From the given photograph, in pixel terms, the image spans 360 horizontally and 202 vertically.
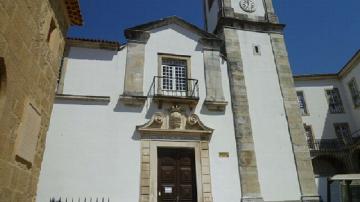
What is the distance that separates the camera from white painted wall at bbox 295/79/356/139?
20297 mm

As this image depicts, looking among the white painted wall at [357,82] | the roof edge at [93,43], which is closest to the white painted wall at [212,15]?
the roof edge at [93,43]

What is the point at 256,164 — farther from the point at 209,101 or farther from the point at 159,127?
the point at 159,127

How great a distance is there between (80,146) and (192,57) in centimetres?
538

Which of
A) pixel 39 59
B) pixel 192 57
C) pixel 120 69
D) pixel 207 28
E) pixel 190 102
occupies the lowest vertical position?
pixel 39 59

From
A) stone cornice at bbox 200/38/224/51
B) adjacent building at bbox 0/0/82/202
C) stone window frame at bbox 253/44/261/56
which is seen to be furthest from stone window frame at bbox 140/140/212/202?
stone window frame at bbox 253/44/261/56

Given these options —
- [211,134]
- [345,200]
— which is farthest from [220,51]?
[345,200]

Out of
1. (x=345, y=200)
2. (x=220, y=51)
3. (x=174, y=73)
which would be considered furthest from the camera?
(x=220, y=51)

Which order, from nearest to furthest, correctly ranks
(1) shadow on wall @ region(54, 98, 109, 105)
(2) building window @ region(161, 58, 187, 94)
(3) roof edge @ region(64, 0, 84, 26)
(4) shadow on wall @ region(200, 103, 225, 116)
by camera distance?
(3) roof edge @ region(64, 0, 84, 26) → (1) shadow on wall @ region(54, 98, 109, 105) → (4) shadow on wall @ region(200, 103, 225, 116) → (2) building window @ region(161, 58, 187, 94)

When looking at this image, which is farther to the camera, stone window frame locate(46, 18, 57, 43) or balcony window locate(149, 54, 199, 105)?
balcony window locate(149, 54, 199, 105)

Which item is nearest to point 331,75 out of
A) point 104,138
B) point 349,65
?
point 349,65

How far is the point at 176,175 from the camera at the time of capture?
32.1ft

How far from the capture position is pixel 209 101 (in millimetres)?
10562

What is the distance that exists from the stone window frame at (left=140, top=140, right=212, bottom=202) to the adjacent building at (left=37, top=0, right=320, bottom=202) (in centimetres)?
3

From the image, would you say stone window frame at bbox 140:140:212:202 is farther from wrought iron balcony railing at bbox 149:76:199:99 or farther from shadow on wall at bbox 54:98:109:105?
shadow on wall at bbox 54:98:109:105
